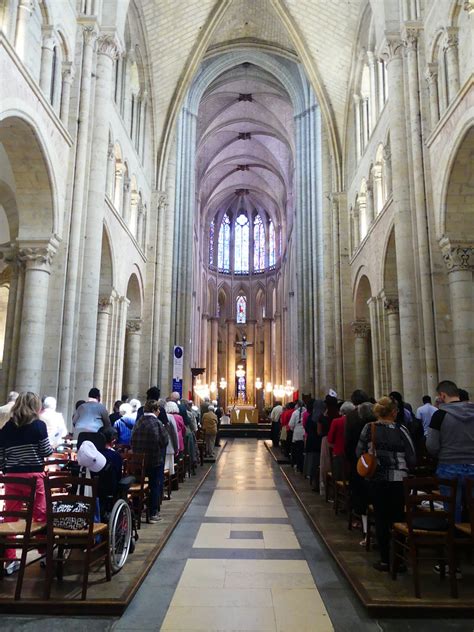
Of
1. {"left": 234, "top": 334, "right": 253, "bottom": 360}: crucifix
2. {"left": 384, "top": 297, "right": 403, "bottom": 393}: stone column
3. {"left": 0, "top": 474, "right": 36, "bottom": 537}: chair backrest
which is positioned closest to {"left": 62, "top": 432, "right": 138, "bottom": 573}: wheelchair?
{"left": 0, "top": 474, "right": 36, "bottom": 537}: chair backrest

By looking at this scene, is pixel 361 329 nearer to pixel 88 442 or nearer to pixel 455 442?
pixel 455 442

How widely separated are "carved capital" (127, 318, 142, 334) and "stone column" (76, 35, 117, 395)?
8310mm

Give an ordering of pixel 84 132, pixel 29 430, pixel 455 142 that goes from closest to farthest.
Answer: pixel 29 430
pixel 455 142
pixel 84 132

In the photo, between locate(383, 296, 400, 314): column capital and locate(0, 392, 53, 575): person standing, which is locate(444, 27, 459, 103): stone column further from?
locate(0, 392, 53, 575): person standing

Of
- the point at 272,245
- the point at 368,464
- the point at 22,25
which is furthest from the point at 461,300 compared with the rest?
the point at 272,245

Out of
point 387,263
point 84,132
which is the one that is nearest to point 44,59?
point 84,132

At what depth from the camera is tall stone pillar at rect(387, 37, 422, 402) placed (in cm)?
1170

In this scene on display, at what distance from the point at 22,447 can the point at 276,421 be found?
16.0 meters

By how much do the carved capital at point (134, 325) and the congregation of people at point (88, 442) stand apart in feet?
28.8

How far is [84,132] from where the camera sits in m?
12.3

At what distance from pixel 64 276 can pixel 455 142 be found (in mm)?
8573

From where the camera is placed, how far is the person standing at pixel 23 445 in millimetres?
4828

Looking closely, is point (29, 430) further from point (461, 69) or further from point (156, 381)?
point (156, 381)

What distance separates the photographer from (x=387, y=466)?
196 inches
